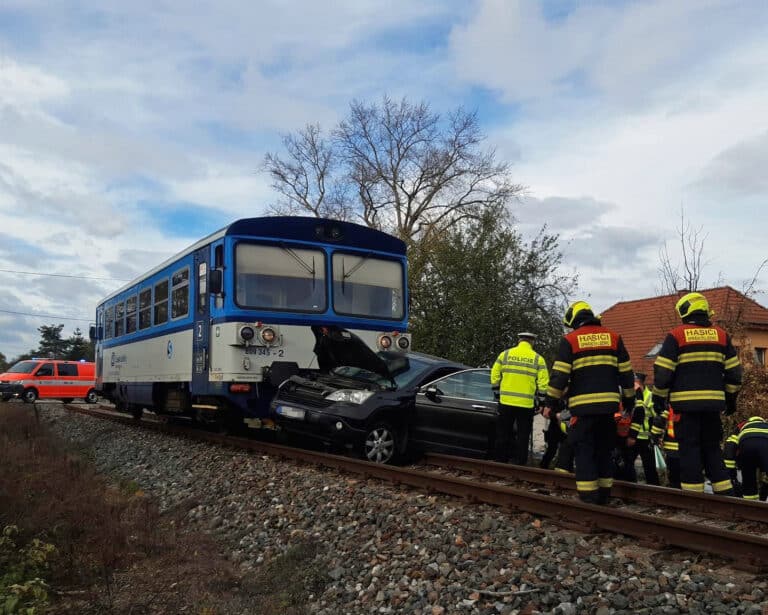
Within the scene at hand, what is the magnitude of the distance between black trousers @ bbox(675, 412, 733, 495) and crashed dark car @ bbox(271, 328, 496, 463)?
3215mm

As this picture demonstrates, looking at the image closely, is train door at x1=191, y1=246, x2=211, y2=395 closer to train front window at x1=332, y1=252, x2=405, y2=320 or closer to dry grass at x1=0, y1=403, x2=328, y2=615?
train front window at x1=332, y1=252, x2=405, y2=320

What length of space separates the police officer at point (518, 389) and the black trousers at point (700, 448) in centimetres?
245

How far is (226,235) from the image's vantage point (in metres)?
9.71

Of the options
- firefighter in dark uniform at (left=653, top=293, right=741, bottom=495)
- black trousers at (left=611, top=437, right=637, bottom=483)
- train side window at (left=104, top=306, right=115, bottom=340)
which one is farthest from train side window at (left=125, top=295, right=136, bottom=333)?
firefighter in dark uniform at (left=653, top=293, right=741, bottom=495)

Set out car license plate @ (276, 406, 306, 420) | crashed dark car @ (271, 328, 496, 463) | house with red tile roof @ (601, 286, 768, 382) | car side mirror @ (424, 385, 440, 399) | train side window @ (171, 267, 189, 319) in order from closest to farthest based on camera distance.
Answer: crashed dark car @ (271, 328, 496, 463)
car license plate @ (276, 406, 306, 420)
car side mirror @ (424, 385, 440, 399)
train side window @ (171, 267, 189, 319)
house with red tile roof @ (601, 286, 768, 382)

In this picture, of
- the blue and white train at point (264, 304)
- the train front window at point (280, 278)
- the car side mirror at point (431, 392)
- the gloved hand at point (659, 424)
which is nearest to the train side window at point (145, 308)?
the blue and white train at point (264, 304)

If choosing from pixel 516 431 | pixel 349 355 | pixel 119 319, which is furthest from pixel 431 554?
pixel 119 319

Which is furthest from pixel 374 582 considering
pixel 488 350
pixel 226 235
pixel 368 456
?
pixel 488 350

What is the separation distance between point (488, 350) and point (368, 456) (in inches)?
375

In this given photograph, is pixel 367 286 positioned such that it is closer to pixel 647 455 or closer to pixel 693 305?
pixel 647 455

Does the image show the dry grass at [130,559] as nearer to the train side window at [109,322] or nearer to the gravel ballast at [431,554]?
the gravel ballast at [431,554]

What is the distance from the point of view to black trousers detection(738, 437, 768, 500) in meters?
6.60

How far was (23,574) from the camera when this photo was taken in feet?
17.7

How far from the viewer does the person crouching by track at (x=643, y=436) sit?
8.68 m
